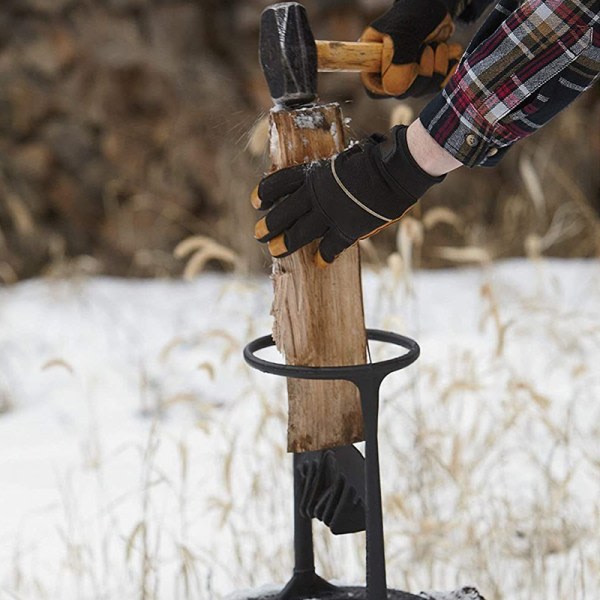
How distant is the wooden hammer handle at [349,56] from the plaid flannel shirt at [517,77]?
17cm

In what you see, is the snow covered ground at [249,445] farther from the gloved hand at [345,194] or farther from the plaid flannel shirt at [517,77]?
the plaid flannel shirt at [517,77]

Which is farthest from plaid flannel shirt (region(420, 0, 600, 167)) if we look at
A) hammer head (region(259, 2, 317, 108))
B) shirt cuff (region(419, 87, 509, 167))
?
hammer head (region(259, 2, 317, 108))

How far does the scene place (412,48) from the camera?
122 cm

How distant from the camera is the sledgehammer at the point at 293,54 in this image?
1.10 meters

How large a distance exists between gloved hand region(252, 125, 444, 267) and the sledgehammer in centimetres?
10

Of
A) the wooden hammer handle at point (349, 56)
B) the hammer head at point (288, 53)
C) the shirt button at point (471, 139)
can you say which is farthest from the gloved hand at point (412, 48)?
the shirt button at point (471, 139)

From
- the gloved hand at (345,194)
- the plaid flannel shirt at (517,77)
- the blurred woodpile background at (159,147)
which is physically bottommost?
the gloved hand at (345,194)

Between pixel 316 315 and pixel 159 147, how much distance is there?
2.54 m

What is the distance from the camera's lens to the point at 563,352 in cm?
271

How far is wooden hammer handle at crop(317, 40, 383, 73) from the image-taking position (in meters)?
1.14

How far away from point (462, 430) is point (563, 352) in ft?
1.56

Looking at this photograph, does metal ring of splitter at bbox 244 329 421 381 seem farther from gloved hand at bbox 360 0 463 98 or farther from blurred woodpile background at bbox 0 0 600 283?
blurred woodpile background at bbox 0 0 600 283

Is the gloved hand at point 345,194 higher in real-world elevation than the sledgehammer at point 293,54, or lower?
lower

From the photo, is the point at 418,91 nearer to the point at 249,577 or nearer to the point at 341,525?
the point at 341,525
